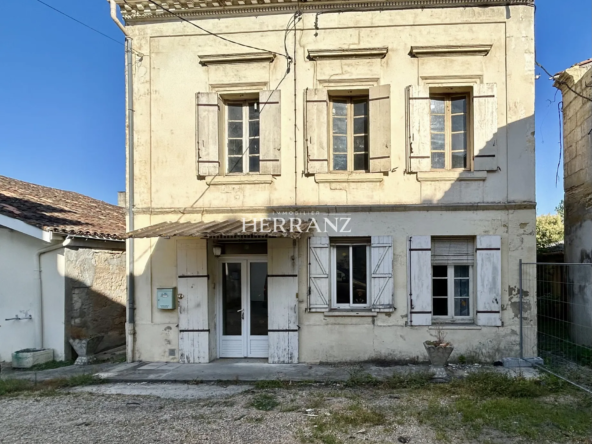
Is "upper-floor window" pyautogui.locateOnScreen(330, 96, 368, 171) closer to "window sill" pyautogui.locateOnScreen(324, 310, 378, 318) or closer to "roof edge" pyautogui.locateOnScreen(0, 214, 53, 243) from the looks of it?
"window sill" pyautogui.locateOnScreen(324, 310, 378, 318)

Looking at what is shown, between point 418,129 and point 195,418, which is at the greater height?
point 418,129

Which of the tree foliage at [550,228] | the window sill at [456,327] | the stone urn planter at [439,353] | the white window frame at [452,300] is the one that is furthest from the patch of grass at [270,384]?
the tree foliage at [550,228]

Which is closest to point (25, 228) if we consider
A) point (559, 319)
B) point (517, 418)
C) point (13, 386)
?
point (13, 386)

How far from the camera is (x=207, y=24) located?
7934 mm

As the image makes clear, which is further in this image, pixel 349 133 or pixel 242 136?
pixel 242 136

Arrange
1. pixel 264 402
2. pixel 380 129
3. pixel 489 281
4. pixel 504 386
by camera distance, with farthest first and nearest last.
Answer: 1. pixel 380 129
2. pixel 489 281
3. pixel 504 386
4. pixel 264 402

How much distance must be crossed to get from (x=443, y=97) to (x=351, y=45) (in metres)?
2.06

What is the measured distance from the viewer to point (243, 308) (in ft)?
26.1

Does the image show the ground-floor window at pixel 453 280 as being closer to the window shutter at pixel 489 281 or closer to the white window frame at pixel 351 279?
the window shutter at pixel 489 281

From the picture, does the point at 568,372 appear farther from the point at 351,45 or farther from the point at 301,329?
the point at 351,45

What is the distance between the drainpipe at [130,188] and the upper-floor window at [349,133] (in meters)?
4.03

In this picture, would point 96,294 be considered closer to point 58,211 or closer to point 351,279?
point 58,211

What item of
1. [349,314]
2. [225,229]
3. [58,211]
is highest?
[58,211]

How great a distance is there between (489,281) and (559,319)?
7.16 feet
